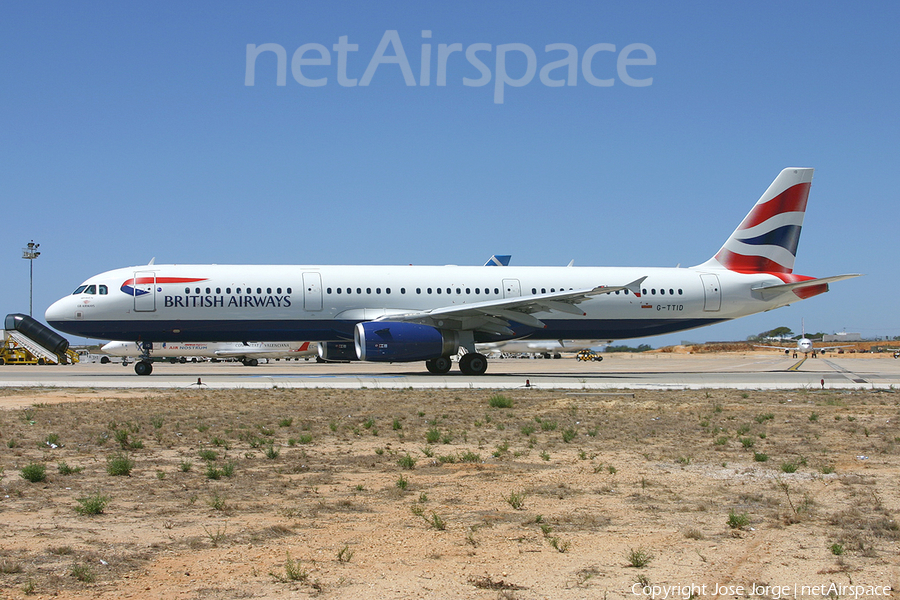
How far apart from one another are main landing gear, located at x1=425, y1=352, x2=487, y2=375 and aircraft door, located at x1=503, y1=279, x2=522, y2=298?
8.59 feet

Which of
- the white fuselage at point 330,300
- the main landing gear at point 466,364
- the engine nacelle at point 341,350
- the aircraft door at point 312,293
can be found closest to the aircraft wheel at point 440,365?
the main landing gear at point 466,364

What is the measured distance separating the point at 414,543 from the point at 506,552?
770 mm

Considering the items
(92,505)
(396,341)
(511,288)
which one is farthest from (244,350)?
(92,505)

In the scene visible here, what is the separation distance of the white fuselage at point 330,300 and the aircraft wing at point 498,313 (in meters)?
0.27

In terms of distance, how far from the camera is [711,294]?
31.0 metres

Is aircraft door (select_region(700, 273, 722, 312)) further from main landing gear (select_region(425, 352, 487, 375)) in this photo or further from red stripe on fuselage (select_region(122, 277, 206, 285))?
red stripe on fuselage (select_region(122, 277, 206, 285))

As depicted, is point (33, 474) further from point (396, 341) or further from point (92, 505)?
point (396, 341)

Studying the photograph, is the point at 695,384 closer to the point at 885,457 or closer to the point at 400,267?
the point at 400,267

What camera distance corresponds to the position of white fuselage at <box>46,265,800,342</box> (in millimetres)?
26156

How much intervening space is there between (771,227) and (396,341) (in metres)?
17.5

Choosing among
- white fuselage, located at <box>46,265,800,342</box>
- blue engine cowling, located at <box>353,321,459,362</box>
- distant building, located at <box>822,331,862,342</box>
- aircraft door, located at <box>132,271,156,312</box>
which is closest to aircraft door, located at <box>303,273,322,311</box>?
white fuselage, located at <box>46,265,800,342</box>

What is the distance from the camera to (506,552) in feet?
19.6

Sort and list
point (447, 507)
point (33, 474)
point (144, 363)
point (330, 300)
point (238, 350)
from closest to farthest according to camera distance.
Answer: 1. point (447, 507)
2. point (33, 474)
3. point (330, 300)
4. point (144, 363)
5. point (238, 350)

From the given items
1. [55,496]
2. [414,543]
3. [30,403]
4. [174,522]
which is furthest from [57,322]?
[414,543]
